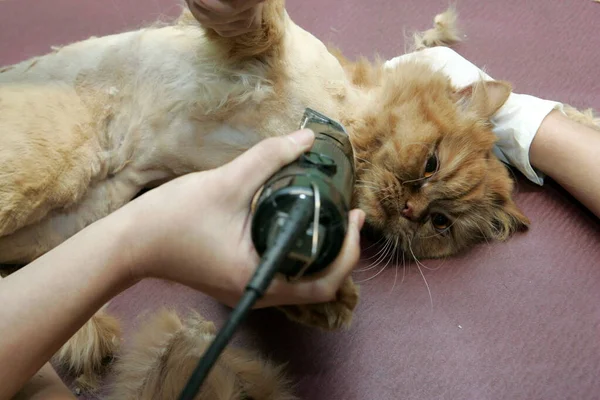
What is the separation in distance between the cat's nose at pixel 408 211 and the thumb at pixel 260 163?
0.51 m

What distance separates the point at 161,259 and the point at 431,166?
27.0 inches

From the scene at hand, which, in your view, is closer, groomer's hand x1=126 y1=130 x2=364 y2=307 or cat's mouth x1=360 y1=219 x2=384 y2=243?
groomer's hand x1=126 y1=130 x2=364 y2=307

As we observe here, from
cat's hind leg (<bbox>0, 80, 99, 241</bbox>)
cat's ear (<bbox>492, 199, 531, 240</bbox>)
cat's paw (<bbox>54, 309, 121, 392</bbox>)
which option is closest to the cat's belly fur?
cat's hind leg (<bbox>0, 80, 99, 241</bbox>)

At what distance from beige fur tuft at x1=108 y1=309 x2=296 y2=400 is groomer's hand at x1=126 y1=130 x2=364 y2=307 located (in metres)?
0.29

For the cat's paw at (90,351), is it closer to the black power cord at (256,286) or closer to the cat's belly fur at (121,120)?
the cat's belly fur at (121,120)

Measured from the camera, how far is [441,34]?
1635mm

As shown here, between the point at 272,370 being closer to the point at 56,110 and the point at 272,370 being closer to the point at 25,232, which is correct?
the point at 25,232

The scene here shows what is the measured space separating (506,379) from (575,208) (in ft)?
1.76

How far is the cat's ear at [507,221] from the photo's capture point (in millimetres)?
1250

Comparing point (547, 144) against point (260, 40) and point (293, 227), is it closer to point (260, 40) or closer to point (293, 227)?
point (260, 40)

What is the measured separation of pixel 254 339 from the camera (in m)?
1.16

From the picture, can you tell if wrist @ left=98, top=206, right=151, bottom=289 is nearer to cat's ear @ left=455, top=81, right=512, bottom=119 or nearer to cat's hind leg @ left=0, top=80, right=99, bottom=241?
cat's hind leg @ left=0, top=80, right=99, bottom=241

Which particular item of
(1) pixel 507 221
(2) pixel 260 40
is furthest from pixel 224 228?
(1) pixel 507 221

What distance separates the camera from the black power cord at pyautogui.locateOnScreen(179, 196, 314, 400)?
0.52 metres
